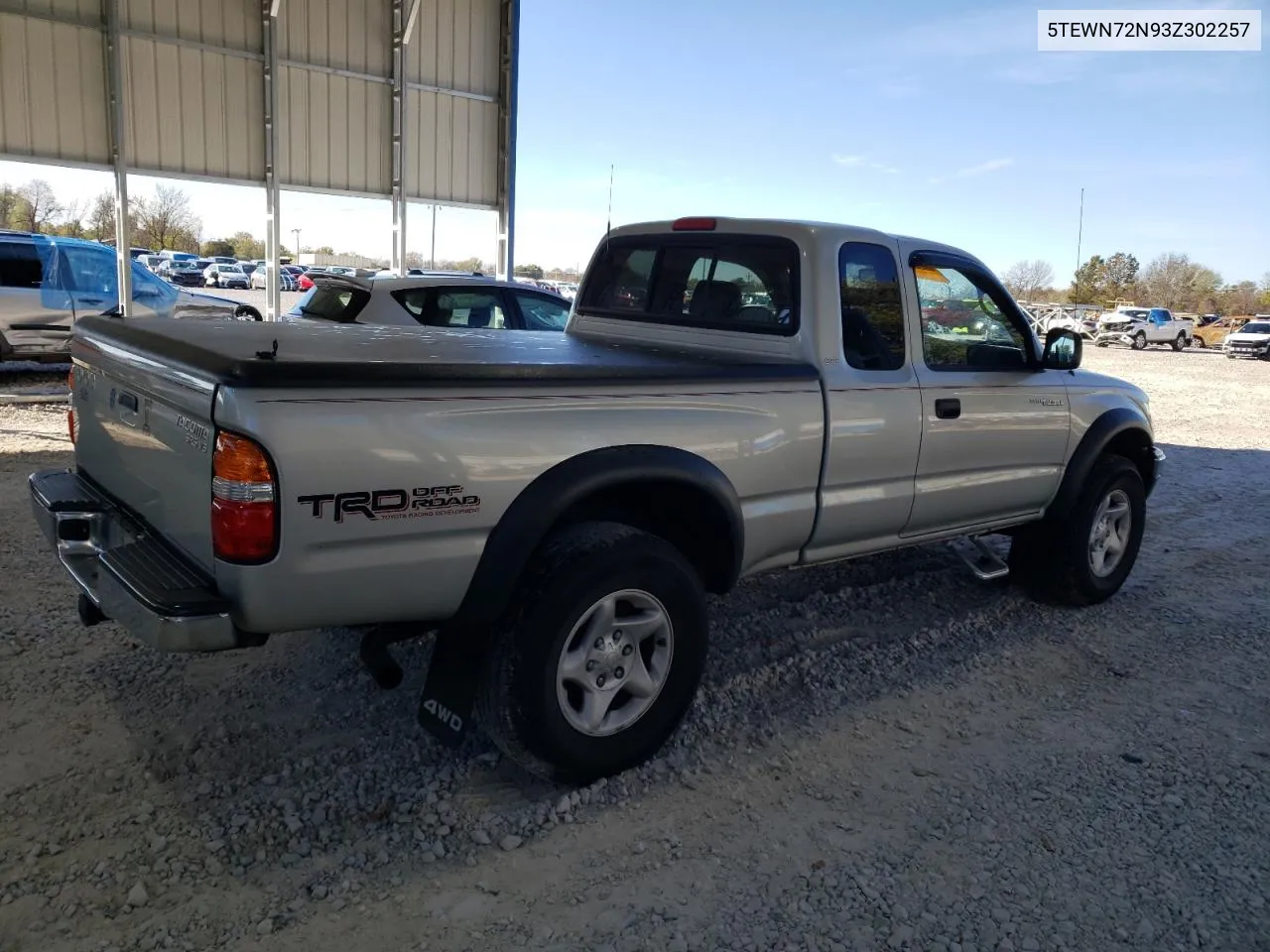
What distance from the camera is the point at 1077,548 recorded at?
536 centimetres

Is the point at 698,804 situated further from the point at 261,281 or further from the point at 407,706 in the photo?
the point at 261,281

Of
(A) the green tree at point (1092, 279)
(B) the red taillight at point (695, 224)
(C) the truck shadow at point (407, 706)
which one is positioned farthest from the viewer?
(A) the green tree at point (1092, 279)

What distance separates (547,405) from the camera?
307 cm

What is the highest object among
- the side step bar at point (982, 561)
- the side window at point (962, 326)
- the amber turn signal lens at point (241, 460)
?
the side window at point (962, 326)

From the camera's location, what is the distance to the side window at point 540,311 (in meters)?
9.48

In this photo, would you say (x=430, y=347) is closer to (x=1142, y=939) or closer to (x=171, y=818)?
(x=171, y=818)

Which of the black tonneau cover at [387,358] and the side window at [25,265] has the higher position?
the side window at [25,265]

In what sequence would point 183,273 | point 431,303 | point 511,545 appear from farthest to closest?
1. point 183,273
2. point 431,303
3. point 511,545

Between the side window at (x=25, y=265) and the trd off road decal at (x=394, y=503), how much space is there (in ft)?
40.2

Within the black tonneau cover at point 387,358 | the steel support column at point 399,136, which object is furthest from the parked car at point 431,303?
the steel support column at point 399,136

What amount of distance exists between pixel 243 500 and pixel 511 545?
80cm

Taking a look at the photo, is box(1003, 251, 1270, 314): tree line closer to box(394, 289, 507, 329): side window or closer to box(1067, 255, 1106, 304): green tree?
box(1067, 255, 1106, 304): green tree

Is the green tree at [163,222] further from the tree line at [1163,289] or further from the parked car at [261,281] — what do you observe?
the tree line at [1163,289]

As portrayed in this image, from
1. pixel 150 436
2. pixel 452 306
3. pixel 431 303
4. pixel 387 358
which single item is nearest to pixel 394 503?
pixel 387 358
